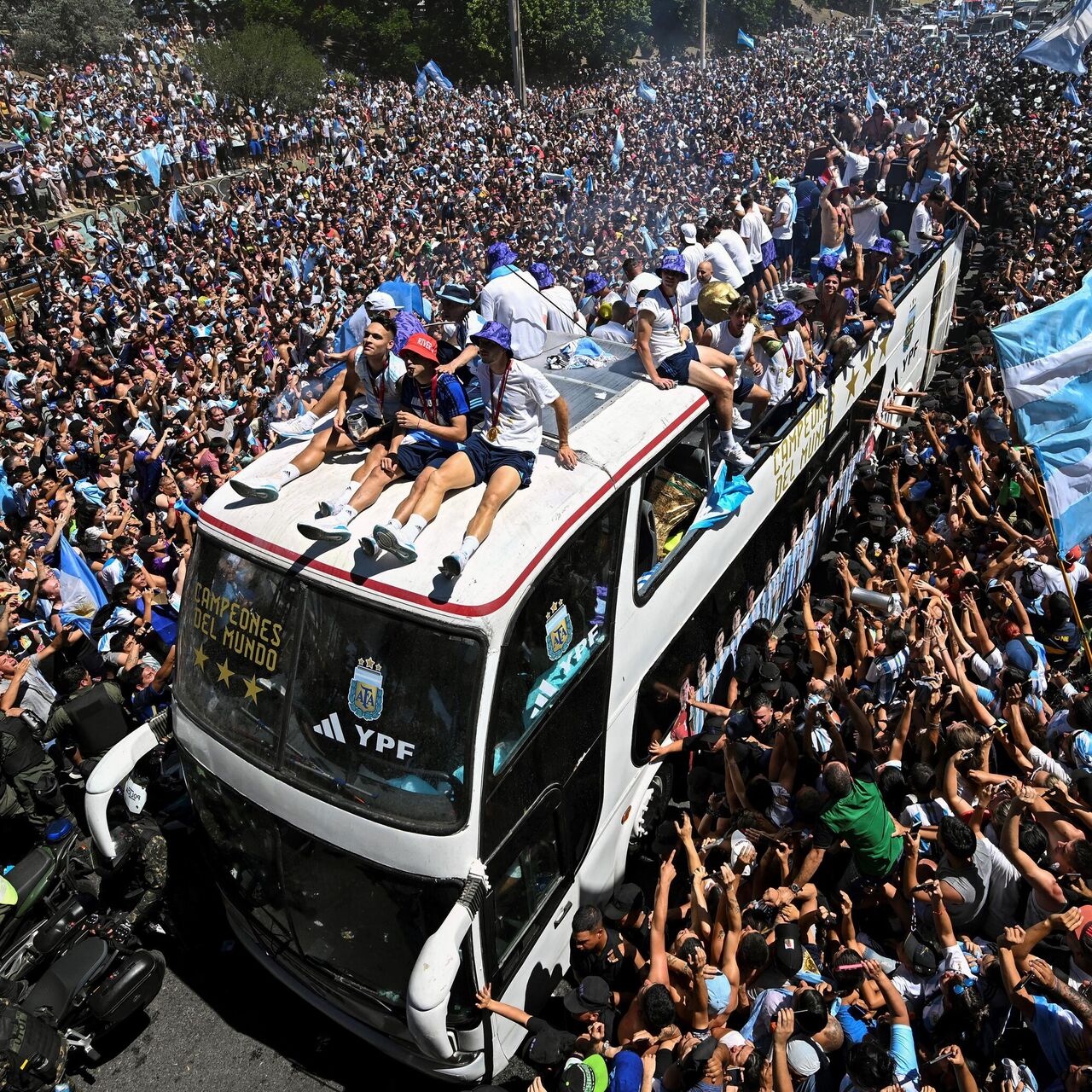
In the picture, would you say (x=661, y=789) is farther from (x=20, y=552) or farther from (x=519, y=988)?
(x=20, y=552)

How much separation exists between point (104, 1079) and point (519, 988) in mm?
2668

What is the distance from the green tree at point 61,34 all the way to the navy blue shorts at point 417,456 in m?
53.8

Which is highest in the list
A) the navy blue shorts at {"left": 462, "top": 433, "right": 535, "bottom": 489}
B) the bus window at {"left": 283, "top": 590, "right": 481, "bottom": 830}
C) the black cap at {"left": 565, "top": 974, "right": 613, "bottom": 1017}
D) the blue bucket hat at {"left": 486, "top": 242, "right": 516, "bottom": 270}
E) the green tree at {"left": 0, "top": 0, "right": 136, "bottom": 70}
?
the green tree at {"left": 0, "top": 0, "right": 136, "bottom": 70}

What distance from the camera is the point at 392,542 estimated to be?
4.05 m

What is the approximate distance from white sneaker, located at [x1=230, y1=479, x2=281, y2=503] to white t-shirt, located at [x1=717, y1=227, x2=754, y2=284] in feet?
23.5

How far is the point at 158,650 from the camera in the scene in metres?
7.25

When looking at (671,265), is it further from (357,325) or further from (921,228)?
(921,228)

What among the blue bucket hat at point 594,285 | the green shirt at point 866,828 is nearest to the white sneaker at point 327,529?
the green shirt at point 866,828

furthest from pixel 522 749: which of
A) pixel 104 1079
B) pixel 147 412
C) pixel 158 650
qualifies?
pixel 147 412

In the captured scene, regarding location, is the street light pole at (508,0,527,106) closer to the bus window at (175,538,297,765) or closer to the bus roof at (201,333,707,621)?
the bus roof at (201,333,707,621)

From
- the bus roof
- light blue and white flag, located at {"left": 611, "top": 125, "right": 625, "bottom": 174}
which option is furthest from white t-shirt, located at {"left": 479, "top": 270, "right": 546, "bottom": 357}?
light blue and white flag, located at {"left": 611, "top": 125, "right": 625, "bottom": 174}

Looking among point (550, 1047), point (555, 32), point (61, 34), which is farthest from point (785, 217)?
point (61, 34)

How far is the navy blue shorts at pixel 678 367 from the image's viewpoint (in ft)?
19.5

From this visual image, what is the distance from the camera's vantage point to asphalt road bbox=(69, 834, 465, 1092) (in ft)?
17.1
